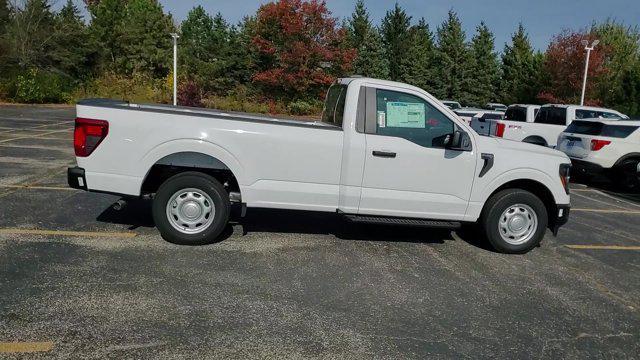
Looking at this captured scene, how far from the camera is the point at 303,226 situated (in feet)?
22.4

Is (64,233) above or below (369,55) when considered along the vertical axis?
below

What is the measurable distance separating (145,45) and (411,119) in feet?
116

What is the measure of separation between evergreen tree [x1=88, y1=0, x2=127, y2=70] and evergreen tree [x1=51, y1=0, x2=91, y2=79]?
3.57 ft

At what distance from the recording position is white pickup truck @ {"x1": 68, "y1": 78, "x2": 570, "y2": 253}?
5.38 metres

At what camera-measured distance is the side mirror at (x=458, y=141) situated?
5566 mm

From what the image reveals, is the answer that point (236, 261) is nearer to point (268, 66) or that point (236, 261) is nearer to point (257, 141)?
point (257, 141)

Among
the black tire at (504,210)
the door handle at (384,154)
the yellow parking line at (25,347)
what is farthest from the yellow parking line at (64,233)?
the black tire at (504,210)

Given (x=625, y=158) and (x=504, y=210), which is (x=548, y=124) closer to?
(x=625, y=158)

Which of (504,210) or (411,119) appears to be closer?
(411,119)

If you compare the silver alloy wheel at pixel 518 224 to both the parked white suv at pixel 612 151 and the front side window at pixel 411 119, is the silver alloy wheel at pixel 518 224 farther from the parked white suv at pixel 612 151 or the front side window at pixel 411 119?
the parked white suv at pixel 612 151

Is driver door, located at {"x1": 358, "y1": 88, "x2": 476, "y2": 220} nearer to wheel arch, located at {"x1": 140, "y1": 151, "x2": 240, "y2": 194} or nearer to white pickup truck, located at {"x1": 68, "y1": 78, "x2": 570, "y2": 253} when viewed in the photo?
white pickup truck, located at {"x1": 68, "y1": 78, "x2": 570, "y2": 253}

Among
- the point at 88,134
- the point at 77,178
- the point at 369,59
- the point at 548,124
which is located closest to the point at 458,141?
the point at 88,134

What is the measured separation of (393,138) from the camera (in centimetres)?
566

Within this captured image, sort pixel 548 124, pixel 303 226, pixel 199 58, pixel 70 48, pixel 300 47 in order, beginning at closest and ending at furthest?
1. pixel 303 226
2. pixel 548 124
3. pixel 300 47
4. pixel 70 48
5. pixel 199 58
